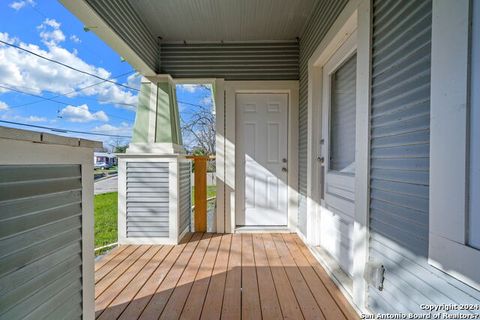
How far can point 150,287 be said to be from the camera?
211 cm

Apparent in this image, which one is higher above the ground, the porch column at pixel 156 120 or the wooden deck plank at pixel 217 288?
the porch column at pixel 156 120

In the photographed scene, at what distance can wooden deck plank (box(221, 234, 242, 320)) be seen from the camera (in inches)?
69.8

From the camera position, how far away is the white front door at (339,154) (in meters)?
2.15

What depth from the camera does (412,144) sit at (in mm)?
1226

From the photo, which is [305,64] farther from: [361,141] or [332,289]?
[332,289]

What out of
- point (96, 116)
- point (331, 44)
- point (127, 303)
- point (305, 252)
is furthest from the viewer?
point (96, 116)

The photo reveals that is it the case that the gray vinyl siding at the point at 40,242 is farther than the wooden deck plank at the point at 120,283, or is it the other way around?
the wooden deck plank at the point at 120,283

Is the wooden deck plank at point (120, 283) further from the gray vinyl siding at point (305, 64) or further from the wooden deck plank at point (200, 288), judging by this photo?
the gray vinyl siding at point (305, 64)

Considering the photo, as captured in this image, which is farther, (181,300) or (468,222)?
(181,300)

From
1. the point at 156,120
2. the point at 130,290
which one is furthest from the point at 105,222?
the point at 130,290

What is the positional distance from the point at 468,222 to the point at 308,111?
2.34 meters

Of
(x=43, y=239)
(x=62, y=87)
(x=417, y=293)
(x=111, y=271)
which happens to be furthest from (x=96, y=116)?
(x=417, y=293)

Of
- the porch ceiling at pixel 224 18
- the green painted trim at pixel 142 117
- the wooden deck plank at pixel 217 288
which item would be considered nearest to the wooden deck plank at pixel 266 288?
the wooden deck plank at pixel 217 288

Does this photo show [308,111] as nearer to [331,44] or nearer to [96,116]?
[331,44]
